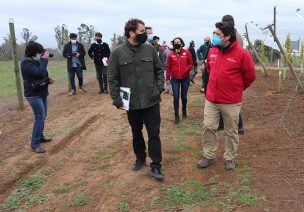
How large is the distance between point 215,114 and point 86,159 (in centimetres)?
222

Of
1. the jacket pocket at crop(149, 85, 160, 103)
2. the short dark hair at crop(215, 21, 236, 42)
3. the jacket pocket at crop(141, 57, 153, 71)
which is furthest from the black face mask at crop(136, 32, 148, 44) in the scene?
the short dark hair at crop(215, 21, 236, 42)

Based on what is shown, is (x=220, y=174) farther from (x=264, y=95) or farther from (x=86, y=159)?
(x=264, y=95)

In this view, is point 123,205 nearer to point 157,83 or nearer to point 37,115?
point 157,83

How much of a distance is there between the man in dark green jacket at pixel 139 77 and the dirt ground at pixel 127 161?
0.55m

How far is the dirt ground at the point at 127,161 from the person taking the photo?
169 inches

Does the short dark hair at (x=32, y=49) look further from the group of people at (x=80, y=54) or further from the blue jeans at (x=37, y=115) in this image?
the group of people at (x=80, y=54)

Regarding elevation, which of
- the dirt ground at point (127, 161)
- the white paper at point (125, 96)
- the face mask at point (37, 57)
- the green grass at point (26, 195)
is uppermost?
the face mask at point (37, 57)

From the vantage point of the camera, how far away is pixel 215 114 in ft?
16.3

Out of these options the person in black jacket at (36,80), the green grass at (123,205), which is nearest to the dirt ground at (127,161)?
the green grass at (123,205)

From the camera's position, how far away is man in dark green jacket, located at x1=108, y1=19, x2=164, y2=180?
4.56m

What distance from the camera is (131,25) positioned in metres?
4.52

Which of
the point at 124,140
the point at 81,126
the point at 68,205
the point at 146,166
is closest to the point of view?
the point at 68,205

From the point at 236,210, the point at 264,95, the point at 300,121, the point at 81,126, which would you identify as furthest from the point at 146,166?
the point at 264,95

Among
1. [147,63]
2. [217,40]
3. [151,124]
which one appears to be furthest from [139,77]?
[217,40]
